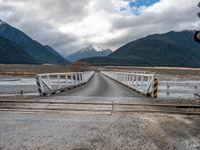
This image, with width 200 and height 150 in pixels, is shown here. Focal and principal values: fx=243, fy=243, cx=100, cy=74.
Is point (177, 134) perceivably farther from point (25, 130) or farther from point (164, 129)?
point (25, 130)

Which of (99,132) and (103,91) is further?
(103,91)

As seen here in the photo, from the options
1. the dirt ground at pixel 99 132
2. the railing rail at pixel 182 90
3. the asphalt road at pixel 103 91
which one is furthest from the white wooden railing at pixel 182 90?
the dirt ground at pixel 99 132

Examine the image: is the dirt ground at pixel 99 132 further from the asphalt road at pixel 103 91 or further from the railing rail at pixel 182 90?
the railing rail at pixel 182 90

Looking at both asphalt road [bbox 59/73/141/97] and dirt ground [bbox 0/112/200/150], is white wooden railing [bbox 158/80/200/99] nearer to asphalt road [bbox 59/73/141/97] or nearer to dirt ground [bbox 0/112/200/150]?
asphalt road [bbox 59/73/141/97]

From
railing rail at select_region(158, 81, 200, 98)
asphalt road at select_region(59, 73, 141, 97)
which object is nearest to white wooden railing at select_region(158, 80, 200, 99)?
railing rail at select_region(158, 81, 200, 98)

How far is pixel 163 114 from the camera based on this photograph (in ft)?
25.9

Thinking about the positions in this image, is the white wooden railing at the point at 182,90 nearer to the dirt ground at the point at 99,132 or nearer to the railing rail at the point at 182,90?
the railing rail at the point at 182,90

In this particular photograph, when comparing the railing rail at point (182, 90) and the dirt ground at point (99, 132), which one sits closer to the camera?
the dirt ground at point (99, 132)

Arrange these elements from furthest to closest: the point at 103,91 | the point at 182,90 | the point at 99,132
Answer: the point at 103,91 < the point at 182,90 < the point at 99,132

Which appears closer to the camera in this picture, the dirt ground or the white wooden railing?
the dirt ground

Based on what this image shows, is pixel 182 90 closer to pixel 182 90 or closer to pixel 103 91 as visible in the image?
pixel 182 90

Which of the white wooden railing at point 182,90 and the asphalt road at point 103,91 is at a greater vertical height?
the white wooden railing at point 182,90

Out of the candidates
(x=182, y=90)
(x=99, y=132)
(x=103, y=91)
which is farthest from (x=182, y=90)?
(x=99, y=132)

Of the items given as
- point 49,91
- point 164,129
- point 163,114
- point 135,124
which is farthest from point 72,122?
point 49,91
